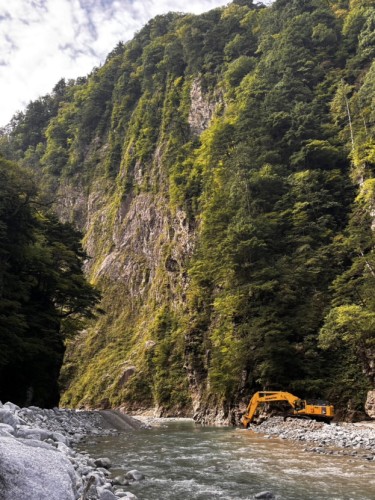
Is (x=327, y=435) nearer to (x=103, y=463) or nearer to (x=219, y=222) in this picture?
(x=103, y=463)

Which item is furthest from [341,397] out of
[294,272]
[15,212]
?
[15,212]

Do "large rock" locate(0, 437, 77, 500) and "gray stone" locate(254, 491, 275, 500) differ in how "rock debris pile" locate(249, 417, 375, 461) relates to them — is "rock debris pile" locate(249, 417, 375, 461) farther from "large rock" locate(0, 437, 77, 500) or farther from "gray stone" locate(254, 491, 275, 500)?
"large rock" locate(0, 437, 77, 500)

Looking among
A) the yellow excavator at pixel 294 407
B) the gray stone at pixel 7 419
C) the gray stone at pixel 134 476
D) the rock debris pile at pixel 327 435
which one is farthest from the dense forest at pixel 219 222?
the gray stone at pixel 134 476

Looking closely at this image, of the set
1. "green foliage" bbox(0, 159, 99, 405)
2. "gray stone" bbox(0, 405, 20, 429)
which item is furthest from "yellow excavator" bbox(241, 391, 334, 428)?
"gray stone" bbox(0, 405, 20, 429)

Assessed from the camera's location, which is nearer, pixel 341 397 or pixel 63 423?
pixel 63 423

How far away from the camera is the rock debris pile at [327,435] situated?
13.0 m

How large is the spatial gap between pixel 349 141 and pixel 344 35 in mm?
17314

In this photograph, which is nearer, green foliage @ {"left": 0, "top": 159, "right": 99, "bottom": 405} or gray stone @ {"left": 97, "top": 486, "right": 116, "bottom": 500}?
gray stone @ {"left": 97, "top": 486, "right": 116, "bottom": 500}

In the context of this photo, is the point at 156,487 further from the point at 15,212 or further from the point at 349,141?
the point at 349,141

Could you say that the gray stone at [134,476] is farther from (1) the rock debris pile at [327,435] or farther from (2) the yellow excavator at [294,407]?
(2) the yellow excavator at [294,407]

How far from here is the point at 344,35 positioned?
142ft

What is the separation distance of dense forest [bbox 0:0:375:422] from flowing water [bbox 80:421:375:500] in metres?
7.52

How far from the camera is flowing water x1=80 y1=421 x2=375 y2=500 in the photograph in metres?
8.37

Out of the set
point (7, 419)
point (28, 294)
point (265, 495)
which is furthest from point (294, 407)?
point (7, 419)
